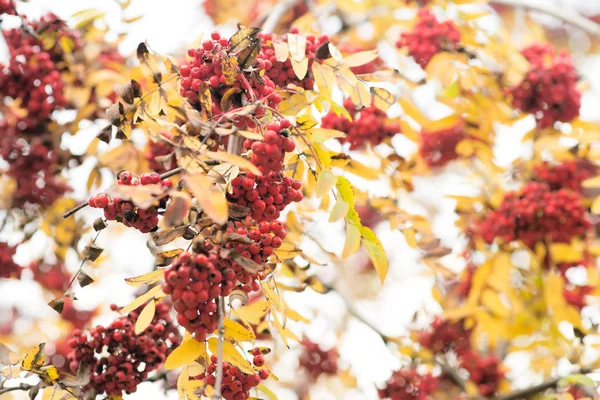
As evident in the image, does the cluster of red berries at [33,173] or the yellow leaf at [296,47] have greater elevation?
the yellow leaf at [296,47]

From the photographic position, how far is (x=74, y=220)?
2352 mm

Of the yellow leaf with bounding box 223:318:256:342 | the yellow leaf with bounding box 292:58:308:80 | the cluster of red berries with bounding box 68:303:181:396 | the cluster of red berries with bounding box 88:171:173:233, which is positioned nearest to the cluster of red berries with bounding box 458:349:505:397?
the cluster of red berries with bounding box 68:303:181:396

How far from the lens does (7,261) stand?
85.7 inches

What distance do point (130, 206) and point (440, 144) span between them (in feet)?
6.75

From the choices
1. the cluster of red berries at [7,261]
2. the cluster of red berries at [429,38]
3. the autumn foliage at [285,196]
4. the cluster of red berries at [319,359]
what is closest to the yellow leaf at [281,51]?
the autumn foliage at [285,196]

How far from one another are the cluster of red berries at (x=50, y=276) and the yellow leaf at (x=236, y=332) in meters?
1.78

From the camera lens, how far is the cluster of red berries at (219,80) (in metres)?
1.20

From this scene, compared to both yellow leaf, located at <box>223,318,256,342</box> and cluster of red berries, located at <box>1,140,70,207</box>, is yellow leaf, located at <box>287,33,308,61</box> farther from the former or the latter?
cluster of red berries, located at <box>1,140,70,207</box>

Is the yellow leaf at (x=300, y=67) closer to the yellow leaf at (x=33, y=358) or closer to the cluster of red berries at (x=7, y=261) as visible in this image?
the yellow leaf at (x=33, y=358)

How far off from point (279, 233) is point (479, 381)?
1877 millimetres

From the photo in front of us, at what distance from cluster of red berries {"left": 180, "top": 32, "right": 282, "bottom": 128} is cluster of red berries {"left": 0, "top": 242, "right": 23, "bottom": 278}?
1.24m

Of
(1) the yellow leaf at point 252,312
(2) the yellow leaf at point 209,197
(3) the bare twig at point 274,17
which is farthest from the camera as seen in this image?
(3) the bare twig at point 274,17

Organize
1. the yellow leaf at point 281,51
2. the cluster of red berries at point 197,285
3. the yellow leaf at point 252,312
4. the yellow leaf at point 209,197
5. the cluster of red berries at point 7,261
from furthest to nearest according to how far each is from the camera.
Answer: the cluster of red berries at point 7,261 → the yellow leaf at point 252,312 → the yellow leaf at point 281,51 → the cluster of red berries at point 197,285 → the yellow leaf at point 209,197

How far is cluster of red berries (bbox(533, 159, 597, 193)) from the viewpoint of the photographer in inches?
100
